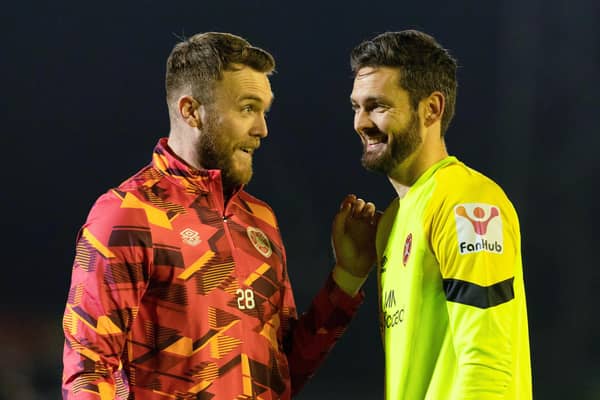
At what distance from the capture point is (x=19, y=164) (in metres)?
4.09

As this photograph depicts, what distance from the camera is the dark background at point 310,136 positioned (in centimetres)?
402

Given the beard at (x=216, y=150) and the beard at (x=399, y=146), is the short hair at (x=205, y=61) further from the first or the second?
the beard at (x=399, y=146)

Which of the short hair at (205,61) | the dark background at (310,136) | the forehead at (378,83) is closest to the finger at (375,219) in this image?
the forehead at (378,83)

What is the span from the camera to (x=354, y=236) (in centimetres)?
187

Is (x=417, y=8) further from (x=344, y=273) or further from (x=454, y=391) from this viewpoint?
(x=454, y=391)

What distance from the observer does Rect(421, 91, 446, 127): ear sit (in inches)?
66.5

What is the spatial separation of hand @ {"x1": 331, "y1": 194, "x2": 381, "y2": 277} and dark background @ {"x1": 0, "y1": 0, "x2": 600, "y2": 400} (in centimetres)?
200

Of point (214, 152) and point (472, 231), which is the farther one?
point (214, 152)

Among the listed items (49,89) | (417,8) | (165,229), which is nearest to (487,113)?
(417,8)

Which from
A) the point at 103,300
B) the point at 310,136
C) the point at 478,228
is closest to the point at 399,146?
the point at 478,228

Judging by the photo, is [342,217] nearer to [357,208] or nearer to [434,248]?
[357,208]

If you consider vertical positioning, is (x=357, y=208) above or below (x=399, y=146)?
below

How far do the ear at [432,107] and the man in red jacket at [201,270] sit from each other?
9.7 inches

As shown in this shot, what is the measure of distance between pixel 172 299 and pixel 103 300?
0.40 ft
